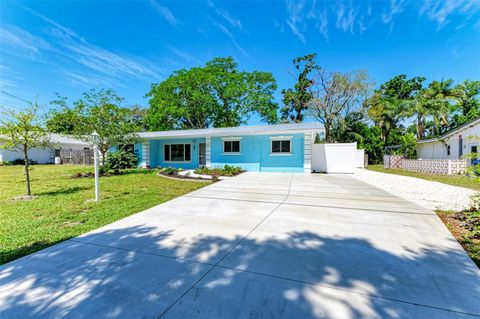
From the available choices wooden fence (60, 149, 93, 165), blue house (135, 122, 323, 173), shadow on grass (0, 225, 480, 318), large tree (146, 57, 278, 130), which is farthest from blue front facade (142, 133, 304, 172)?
wooden fence (60, 149, 93, 165)

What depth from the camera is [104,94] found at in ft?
42.9

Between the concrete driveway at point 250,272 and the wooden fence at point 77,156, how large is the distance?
A: 21.9 m

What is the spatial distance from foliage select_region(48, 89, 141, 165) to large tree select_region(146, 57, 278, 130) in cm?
1248

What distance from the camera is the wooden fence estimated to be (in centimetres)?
2150

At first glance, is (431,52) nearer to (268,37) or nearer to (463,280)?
(268,37)

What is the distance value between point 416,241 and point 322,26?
18451mm

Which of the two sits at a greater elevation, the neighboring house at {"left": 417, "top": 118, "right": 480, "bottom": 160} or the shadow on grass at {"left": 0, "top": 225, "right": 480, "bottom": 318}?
the neighboring house at {"left": 417, "top": 118, "right": 480, "bottom": 160}

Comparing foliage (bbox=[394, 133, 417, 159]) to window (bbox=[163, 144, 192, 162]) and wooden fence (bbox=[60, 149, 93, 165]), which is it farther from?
wooden fence (bbox=[60, 149, 93, 165])

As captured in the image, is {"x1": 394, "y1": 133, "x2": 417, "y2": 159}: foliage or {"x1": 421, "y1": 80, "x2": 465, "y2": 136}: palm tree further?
{"x1": 421, "y1": 80, "x2": 465, "y2": 136}: palm tree

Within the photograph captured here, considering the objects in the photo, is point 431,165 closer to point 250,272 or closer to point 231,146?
point 231,146

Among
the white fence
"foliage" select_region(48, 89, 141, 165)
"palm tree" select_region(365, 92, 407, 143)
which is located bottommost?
the white fence

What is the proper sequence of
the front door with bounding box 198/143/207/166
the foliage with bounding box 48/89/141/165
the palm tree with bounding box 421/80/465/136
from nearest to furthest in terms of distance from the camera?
the foliage with bounding box 48/89/141/165 → the front door with bounding box 198/143/207/166 → the palm tree with bounding box 421/80/465/136

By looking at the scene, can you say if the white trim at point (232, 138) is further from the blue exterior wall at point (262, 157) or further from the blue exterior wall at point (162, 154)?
the blue exterior wall at point (162, 154)

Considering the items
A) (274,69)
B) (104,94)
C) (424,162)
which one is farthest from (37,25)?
(424,162)
